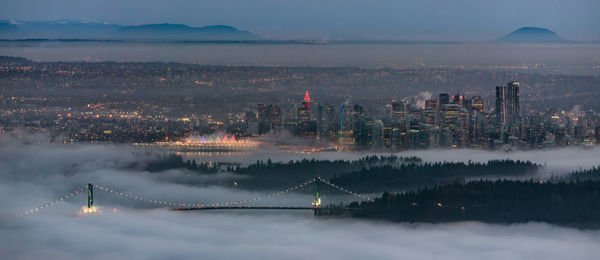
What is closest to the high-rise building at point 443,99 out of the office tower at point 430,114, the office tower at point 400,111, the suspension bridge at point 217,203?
the office tower at point 430,114

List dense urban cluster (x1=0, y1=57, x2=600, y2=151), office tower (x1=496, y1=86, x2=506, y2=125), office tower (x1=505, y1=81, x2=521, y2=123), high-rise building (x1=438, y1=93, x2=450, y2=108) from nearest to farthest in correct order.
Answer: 1. dense urban cluster (x1=0, y1=57, x2=600, y2=151)
2. office tower (x1=505, y1=81, x2=521, y2=123)
3. office tower (x1=496, y1=86, x2=506, y2=125)
4. high-rise building (x1=438, y1=93, x2=450, y2=108)

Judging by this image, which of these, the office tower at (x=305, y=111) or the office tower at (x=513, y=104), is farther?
the office tower at (x=513, y=104)

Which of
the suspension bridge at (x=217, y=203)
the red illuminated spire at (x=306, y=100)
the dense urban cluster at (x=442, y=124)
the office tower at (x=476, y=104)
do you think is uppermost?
the red illuminated spire at (x=306, y=100)

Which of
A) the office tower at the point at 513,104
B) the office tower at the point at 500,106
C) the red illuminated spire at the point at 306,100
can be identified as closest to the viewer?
the red illuminated spire at the point at 306,100

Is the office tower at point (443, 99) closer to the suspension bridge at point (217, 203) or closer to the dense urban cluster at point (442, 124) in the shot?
the dense urban cluster at point (442, 124)

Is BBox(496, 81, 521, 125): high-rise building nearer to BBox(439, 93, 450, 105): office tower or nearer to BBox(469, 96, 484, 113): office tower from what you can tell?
BBox(469, 96, 484, 113): office tower

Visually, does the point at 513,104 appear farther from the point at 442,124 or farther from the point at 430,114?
the point at 430,114

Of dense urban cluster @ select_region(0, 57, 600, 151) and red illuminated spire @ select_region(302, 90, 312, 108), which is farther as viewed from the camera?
red illuminated spire @ select_region(302, 90, 312, 108)

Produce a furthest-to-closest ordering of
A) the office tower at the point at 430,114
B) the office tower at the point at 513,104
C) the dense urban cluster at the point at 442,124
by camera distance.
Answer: the office tower at the point at 430,114 → the office tower at the point at 513,104 → the dense urban cluster at the point at 442,124

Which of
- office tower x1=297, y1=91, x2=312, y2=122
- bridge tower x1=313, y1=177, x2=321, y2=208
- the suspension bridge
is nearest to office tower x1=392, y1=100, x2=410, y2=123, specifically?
office tower x1=297, y1=91, x2=312, y2=122

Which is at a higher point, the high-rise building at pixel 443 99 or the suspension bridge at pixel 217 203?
the high-rise building at pixel 443 99

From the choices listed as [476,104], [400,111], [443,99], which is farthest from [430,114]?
[476,104]

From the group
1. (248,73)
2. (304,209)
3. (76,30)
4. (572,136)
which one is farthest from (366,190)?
(76,30)
